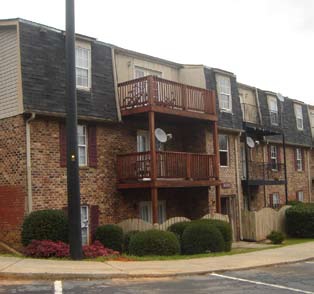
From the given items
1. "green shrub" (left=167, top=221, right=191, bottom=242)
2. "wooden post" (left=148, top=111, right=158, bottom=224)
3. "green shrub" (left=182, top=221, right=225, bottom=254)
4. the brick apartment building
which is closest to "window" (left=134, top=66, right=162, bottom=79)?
the brick apartment building

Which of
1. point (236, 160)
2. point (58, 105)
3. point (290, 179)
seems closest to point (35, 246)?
point (58, 105)

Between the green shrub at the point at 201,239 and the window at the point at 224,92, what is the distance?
8922 mm

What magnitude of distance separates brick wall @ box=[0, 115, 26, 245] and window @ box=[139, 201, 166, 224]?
564 centimetres

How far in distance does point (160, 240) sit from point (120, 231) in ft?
6.61

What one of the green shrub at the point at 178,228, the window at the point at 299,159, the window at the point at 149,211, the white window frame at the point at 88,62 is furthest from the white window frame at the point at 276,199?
the white window frame at the point at 88,62

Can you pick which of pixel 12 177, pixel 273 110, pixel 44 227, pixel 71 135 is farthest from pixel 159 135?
pixel 273 110

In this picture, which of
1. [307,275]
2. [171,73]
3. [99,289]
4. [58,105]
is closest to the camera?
[99,289]

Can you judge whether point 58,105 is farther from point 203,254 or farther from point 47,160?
point 203,254

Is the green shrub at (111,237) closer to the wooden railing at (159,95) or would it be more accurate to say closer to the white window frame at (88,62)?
the wooden railing at (159,95)

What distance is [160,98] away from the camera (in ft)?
66.8

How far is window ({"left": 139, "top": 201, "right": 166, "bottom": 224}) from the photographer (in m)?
22.0

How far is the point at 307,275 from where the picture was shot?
13.5 meters

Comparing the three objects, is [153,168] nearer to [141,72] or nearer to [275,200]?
[141,72]

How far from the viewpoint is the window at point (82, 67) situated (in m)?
19.9
